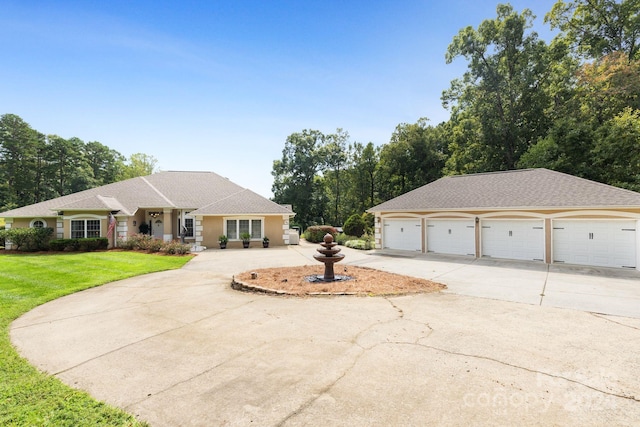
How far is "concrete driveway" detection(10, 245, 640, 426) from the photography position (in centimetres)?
314

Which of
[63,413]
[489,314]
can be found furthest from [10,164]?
[489,314]

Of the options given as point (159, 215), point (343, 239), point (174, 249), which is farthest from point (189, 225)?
point (343, 239)

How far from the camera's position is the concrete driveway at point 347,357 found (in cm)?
314

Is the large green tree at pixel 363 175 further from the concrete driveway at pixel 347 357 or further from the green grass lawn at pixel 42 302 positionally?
the concrete driveway at pixel 347 357

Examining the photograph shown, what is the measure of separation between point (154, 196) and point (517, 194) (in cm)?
2481

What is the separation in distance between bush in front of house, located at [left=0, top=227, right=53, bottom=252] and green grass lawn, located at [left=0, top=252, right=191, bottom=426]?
4664mm

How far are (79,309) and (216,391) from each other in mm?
5927

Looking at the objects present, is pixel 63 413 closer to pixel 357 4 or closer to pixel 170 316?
pixel 170 316

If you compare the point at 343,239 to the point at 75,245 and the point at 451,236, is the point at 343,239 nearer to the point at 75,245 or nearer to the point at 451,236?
the point at 451,236

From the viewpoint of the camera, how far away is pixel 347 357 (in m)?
4.38

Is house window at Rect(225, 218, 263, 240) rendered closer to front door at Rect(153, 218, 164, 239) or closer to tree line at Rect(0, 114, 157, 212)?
front door at Rect(153, 218, 164, 239)

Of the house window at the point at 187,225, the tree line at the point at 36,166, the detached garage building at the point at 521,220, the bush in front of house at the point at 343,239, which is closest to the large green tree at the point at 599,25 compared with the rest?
the detached garage building at the point at 521,220

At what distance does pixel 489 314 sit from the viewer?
20.9 feet

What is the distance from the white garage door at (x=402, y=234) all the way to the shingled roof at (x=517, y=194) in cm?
98
